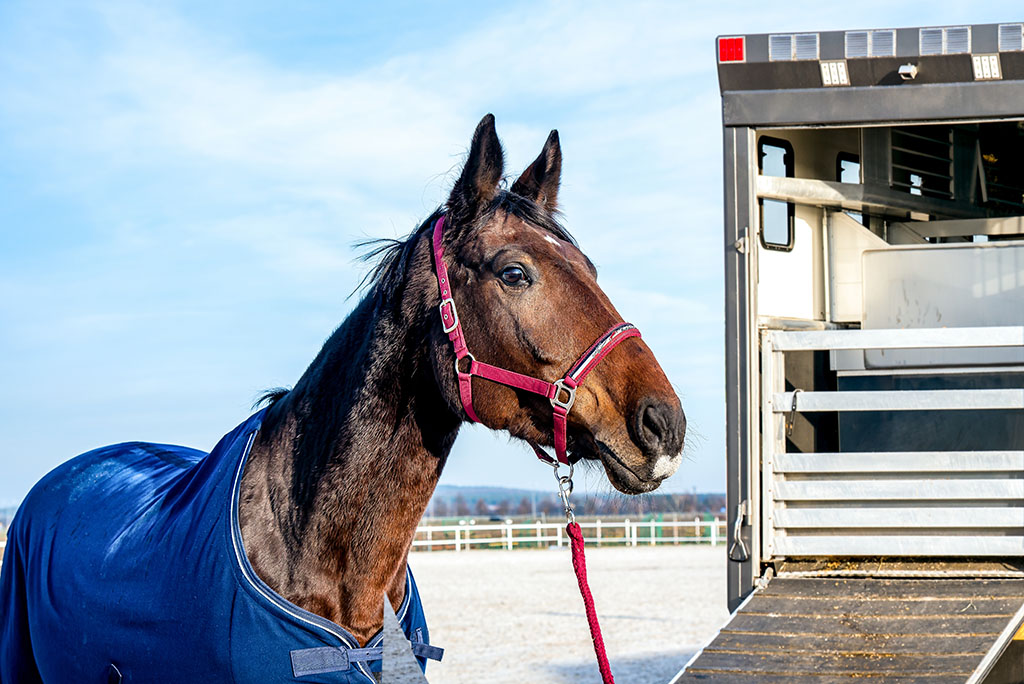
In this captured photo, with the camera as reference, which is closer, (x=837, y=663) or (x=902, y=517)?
(x=837, y=663)

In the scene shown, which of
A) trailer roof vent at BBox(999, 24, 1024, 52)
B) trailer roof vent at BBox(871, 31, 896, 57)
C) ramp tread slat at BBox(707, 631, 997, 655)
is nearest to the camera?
ramp tread slat at BBox(707, 631, 997, 655)

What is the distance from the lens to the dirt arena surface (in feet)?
25.1

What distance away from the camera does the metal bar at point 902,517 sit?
4316 mm

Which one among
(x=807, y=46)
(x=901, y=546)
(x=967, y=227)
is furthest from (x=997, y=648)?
(x=967, y=227)

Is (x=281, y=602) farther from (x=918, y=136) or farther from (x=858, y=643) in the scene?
(x=918, y=136)

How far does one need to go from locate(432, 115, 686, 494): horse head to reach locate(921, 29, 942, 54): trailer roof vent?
8.51 feet

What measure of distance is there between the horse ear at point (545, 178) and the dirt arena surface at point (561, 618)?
366 cm

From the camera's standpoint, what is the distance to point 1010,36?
14.2 ft

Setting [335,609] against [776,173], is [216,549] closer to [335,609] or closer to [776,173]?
[335,609]

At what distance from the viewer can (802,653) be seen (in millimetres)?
3725

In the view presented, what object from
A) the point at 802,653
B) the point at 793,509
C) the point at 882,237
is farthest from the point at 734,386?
the point at 882,237

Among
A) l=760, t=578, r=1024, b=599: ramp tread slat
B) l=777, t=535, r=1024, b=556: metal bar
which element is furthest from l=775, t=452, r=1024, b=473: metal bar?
l=760, t=578, r=1024, b=599: ramp tread slat

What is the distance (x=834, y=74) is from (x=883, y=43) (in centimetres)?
24

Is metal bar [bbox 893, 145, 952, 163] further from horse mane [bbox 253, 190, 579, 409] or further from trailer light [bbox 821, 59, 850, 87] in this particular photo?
horse mane [bbox 253, 190, 579, 409]
